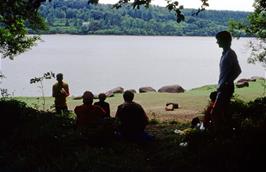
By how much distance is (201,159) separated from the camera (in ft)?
26.1

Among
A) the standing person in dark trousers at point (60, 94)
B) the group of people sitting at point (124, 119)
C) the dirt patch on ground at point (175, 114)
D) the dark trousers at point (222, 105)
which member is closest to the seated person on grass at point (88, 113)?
the group of people sitting at point (124, 119)

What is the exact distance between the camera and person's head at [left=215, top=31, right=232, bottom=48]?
9.45m

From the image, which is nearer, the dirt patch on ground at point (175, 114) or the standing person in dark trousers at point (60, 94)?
the standing person in dark trousers at point (60, 94)

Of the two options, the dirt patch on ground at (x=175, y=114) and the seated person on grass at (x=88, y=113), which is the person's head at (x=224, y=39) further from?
the dirt patch on ground at (x=175, y=114)

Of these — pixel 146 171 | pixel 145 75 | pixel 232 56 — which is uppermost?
pixel 232 56

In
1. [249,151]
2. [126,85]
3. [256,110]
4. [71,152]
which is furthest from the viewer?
[126,85]

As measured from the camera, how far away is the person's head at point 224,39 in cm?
945

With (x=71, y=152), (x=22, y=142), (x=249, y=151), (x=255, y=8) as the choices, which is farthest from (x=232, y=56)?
(x=255, y=8)

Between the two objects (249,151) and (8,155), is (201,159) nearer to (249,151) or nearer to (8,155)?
(249,151)

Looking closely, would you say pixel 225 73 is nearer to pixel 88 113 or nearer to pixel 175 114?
pixel 88 113

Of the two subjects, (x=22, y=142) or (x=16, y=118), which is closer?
(x=22, y=142)

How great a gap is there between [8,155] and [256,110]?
640 centimetres

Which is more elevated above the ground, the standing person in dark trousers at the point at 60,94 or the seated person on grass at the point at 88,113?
the seated person on grass at the point at 88,113

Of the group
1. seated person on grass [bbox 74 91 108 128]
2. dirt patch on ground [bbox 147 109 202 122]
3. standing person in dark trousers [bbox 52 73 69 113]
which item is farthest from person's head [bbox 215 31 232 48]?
dirt patch on ground [bbox 147 109 202 122]
